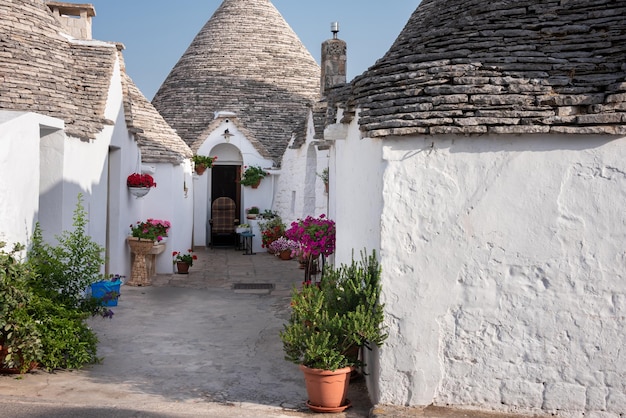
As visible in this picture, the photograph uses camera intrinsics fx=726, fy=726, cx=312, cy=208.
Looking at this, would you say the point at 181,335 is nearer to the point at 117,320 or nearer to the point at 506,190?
the point at 117,320

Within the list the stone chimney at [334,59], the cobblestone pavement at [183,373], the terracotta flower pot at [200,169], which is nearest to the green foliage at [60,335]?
the cobblestone pavement at [183,373]

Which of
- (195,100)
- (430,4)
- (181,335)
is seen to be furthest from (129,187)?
(195,100)

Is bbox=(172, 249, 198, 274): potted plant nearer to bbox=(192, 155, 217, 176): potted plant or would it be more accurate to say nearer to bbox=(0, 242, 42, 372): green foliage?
bbox=(192, 155, 217, 176): potted plant

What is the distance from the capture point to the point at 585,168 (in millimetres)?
5754

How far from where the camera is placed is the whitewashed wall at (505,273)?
18.9ft

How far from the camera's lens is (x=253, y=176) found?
73.0 ft

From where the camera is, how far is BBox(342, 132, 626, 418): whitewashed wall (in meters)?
5.75

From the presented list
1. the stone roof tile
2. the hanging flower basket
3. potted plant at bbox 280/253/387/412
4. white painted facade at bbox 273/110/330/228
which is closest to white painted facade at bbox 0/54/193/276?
the hanging flower basket

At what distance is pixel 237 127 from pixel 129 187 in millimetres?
9363

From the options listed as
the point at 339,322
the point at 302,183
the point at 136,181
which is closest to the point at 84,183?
the point at 136,181

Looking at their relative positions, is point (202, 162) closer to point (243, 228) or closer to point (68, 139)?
point (243, 228)

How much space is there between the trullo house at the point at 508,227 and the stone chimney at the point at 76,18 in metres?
10.9

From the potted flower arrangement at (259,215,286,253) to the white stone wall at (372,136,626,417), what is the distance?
572 inches

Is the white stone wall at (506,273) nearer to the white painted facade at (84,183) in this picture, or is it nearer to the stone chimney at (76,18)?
the white painted facade at (84,183)
